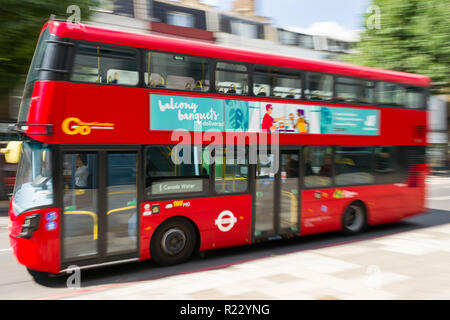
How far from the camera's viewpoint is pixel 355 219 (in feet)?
34.1

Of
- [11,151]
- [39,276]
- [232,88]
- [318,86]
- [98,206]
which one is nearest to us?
[98,206]

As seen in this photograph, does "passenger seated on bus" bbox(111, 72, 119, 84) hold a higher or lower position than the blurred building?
lower

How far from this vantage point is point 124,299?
18.0ft

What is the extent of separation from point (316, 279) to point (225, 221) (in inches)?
89.0

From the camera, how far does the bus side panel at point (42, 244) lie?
19.9 ft

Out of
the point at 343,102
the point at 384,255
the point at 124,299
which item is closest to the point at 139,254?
the point at 124,299

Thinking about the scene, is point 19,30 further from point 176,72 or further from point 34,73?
point 176,72

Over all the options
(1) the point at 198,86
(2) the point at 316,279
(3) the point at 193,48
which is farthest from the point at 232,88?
(2) the point at 316,279

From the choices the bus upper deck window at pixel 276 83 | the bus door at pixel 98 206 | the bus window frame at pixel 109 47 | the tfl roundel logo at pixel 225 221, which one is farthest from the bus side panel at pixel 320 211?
the bus window frame at pixel 109 47

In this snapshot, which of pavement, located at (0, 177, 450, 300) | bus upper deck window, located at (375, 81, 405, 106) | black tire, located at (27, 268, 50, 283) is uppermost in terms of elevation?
bus upper deck window, located at (375, 81, 405, 106)

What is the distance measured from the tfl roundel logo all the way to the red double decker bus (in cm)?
3

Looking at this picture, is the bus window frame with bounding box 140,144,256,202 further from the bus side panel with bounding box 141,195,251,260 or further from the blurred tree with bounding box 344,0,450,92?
the blurred tree with bounding box 344,0,450,92

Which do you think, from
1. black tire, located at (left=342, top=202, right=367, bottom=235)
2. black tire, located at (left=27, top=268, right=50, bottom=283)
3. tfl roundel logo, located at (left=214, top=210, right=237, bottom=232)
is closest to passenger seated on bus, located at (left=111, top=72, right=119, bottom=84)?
tfl roundel logo, located at (left=214, top=210, right=237, bottom=232)

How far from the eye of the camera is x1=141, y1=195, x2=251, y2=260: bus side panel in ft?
23.2
